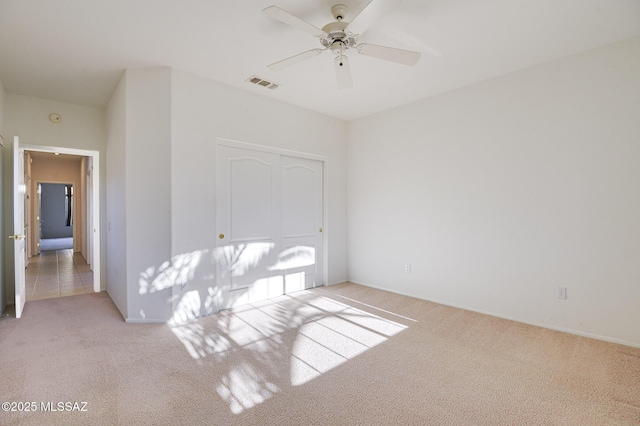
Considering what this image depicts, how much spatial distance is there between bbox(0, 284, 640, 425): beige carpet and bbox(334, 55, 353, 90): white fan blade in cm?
241

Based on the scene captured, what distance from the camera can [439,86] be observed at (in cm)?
382

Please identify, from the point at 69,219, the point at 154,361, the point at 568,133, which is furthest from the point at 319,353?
the point at 69,219

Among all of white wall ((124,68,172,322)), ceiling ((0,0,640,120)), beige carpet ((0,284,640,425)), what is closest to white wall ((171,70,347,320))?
white wall ((124,68,172,322))

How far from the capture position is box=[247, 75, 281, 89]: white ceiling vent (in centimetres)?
362

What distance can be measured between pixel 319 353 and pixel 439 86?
11.0 feet

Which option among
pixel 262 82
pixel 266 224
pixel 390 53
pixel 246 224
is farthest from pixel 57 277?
pixel 390 53

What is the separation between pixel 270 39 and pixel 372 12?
112 cm

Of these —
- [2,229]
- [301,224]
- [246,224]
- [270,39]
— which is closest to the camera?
[270,39]

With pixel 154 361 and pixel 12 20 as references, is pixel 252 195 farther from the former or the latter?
pixel 12 20

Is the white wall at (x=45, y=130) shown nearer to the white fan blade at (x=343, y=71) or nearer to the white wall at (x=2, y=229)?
the white wall at (x=2, y=229)

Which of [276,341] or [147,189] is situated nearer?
[276,341]

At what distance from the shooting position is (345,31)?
239 centimetres

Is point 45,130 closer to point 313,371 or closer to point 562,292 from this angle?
point 313,371

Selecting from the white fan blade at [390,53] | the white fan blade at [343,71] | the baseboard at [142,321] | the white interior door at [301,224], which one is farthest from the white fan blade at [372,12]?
the baseboard at [142,321]
